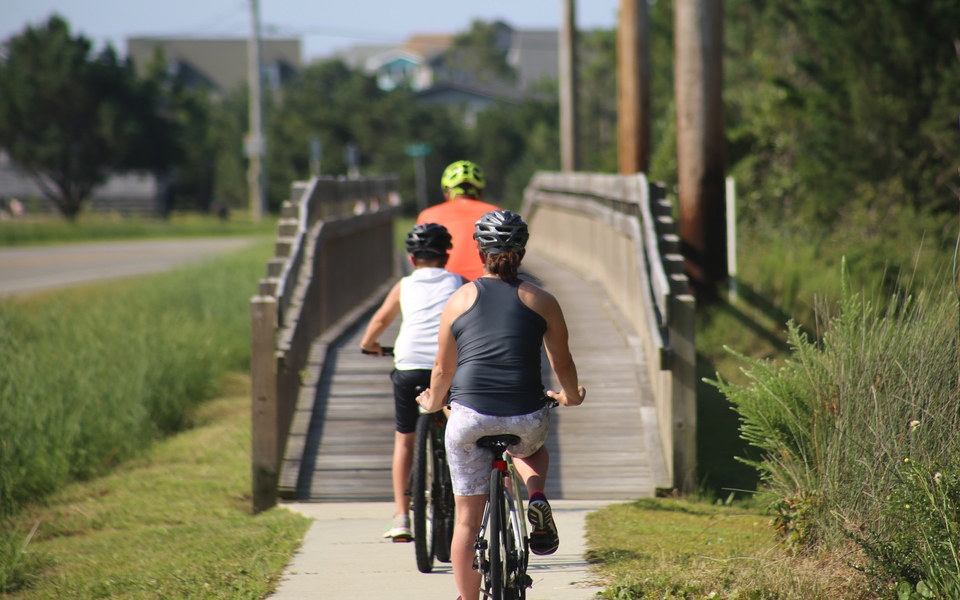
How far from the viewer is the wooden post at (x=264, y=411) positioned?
834 cm

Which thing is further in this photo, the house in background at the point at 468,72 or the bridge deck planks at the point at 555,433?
the house in background at the point at 468,72

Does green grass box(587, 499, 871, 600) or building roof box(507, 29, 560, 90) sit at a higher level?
building roof box(507, 29, 560, 90)

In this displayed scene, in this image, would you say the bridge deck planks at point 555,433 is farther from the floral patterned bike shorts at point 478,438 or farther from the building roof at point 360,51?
the building roof at point 360,51

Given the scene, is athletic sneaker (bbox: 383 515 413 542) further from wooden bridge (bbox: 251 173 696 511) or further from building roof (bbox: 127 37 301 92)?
building roof (bbox: 127 37 301 92)

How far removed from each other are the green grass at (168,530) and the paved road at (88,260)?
40.8 feet

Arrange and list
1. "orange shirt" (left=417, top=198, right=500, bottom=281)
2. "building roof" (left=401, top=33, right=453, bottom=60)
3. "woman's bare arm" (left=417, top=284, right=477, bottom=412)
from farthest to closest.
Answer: "building roof" (left=401, top=33, right=453, bottom=60)
"orange shirt" (left=417, top=198, right=500, bottom=281)
"woman's bare arm" (left=417, top=284, right=477, bottom=412)

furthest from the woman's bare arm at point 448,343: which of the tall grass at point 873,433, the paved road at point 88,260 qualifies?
the paved road at point 88,260

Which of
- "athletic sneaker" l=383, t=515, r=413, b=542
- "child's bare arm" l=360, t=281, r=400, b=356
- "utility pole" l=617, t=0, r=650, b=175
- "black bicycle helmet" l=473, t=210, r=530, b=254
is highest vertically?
"utility pole" l=617, t=0, r=650, b=175

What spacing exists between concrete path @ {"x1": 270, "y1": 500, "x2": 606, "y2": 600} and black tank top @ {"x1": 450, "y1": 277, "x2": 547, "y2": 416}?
1381mm

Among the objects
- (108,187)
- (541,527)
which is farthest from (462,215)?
(108,187)

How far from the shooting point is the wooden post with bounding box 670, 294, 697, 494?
8.30 m

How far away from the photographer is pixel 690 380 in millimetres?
8344

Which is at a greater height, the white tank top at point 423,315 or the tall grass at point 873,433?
the white tank top at point 423,315

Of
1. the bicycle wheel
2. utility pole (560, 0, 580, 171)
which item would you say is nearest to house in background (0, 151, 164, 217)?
utility pole (560, 0, 580, 171)
